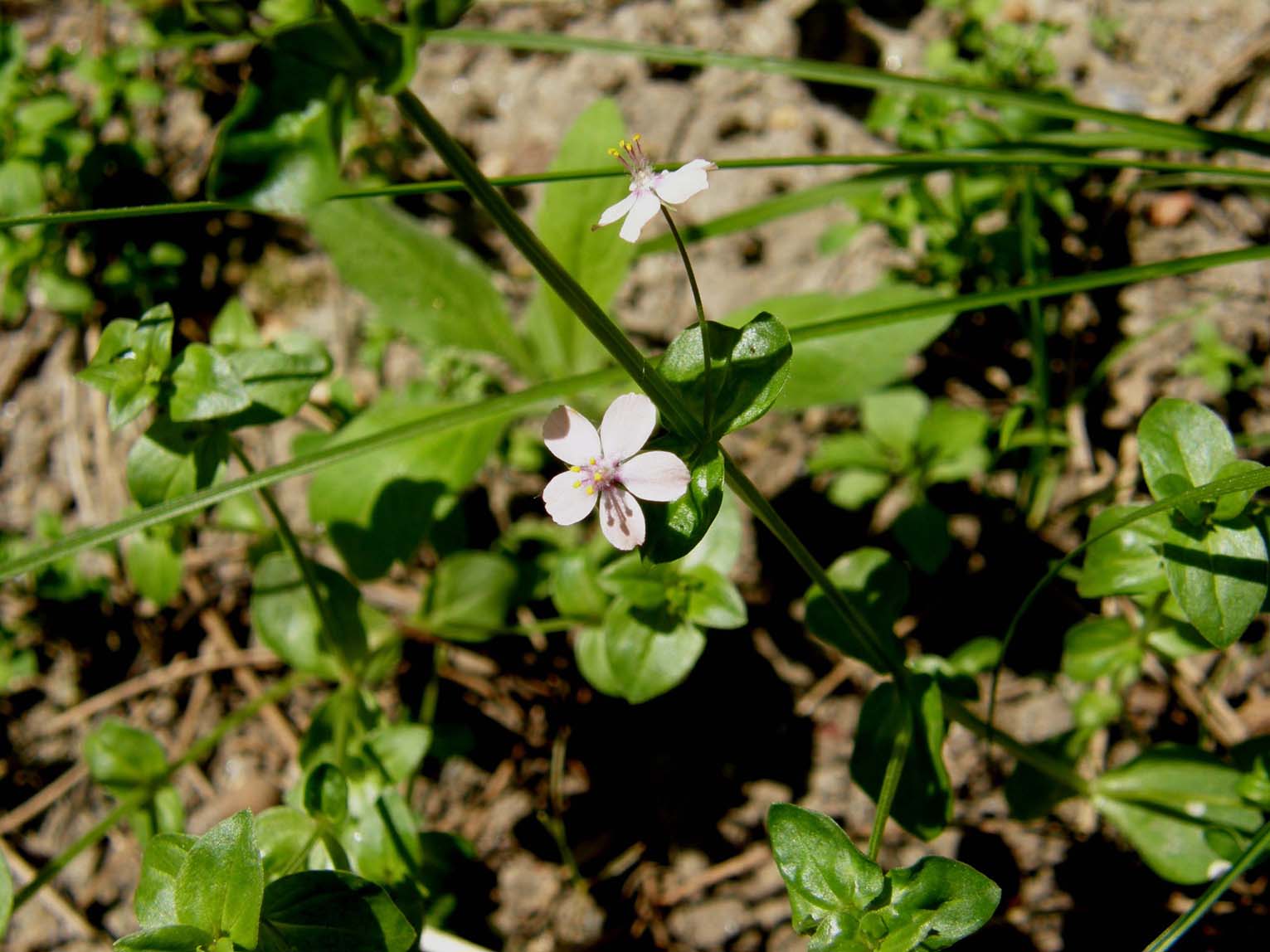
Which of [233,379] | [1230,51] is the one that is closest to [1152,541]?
A: [233,379]

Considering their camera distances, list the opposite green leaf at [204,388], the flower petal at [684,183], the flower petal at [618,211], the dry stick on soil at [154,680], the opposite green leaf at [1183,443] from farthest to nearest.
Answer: the dry stick on soil at [154,680] < the opposite green leaf at [204,388] < the opposite green leaf at [1183,443] < the flower petal at [618,211] < the flower petal at [684,183]

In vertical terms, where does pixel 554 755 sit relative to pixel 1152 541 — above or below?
below

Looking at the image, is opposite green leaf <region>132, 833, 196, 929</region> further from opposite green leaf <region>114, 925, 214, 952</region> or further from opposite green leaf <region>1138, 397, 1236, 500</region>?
opposite green leaf <region>1138, 397, 1236, 500</region>

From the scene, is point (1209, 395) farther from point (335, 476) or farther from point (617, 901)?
point (335, 476)

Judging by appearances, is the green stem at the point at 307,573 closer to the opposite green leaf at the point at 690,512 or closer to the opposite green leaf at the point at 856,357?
the opposite green leaf at the point at 690,512

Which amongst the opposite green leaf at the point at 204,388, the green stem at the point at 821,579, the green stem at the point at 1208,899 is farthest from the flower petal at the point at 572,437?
the green stem at the point at 1208,899

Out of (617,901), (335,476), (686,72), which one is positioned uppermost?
(686,72)
